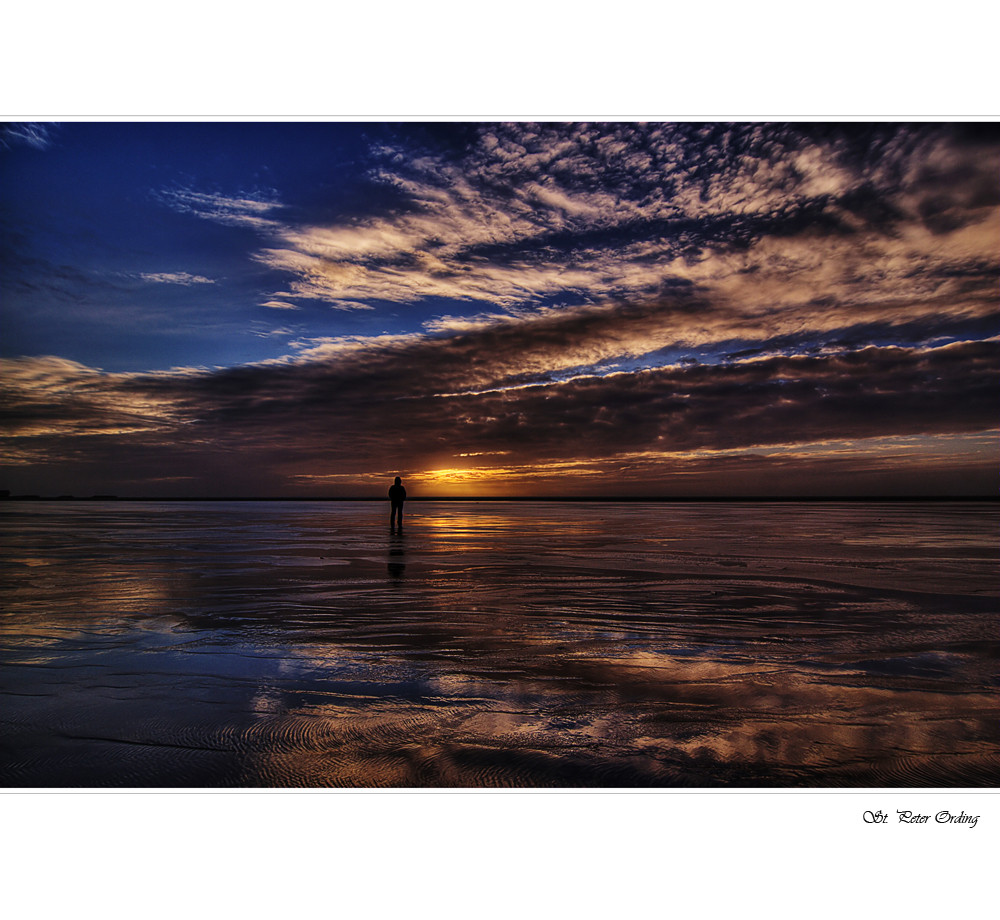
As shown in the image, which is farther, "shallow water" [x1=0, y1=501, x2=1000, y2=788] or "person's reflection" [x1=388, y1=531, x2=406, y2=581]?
"person's reflection" [x1=388, y1=531, x2=406, y2=581]

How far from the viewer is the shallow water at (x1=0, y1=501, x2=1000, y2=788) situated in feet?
11.6

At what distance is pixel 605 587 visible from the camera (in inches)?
379

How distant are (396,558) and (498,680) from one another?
884 cm

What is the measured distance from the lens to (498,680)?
16.4 ft

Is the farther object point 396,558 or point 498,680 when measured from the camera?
point 396,558

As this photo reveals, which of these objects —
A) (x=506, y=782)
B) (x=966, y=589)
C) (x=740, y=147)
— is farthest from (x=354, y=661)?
(x=966, y=589)

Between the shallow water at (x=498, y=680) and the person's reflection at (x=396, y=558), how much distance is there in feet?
1.61

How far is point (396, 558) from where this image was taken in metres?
13.5

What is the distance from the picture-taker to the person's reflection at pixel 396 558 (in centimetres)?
1091

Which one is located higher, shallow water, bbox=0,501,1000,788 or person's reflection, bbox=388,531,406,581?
person's reflection, bbox=388,531,406,581

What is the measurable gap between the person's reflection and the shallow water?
49cm

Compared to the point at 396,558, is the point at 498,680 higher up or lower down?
lower down
